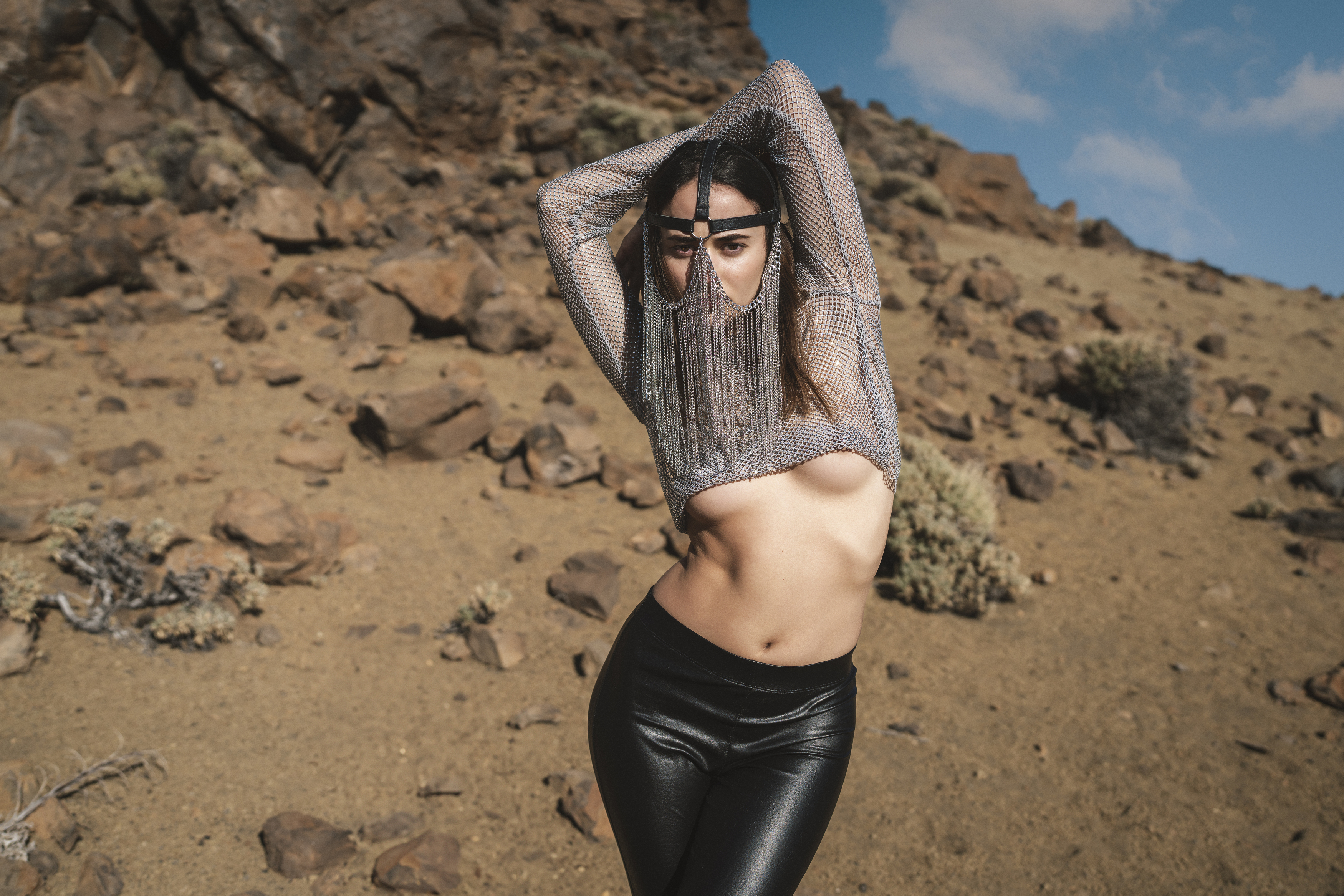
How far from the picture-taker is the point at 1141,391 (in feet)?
29.3

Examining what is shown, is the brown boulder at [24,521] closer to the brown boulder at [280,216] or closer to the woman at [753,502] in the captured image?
the woman at [753,502]

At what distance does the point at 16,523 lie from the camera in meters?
4.76

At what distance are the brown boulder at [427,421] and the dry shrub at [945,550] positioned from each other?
3.59m

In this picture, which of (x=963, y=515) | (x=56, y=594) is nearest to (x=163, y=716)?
(x=56, y=594)

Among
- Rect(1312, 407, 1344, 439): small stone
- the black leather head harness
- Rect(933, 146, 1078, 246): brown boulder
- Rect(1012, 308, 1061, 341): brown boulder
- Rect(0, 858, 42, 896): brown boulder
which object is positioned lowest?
Rect(0, 858, 42, 896): brown boulder

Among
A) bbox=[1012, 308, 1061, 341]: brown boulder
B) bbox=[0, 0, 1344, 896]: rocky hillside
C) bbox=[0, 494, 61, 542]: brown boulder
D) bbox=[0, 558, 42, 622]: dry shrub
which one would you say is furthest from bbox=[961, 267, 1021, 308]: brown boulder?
bbox=[0, 558, 42, 622]: dry shrub

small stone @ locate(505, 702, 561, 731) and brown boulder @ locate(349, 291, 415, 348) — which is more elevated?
brown boulder @ locate(349, 291, 415, 348)

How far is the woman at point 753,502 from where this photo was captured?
175cm

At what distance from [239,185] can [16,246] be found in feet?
10.9

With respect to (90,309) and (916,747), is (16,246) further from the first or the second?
(916,747)

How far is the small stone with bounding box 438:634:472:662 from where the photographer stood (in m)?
4.61

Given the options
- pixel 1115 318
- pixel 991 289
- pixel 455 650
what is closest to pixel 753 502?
pixel 455 650

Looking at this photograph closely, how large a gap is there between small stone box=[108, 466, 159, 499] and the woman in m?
5.06

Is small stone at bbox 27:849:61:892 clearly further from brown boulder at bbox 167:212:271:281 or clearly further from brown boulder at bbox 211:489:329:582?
brown boulder at bbox 167:212:271:281
